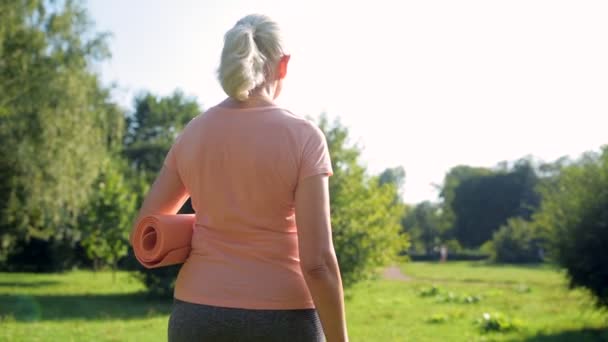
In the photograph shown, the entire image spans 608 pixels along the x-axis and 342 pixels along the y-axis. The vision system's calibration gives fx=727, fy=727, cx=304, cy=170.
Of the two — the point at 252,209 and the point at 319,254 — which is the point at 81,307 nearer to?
the point at 252,209

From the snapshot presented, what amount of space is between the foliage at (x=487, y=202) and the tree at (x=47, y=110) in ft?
231

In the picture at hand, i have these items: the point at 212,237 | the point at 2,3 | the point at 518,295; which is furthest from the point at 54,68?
the point at 212,237

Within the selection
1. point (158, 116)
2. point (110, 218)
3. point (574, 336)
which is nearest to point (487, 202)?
point (158, 116)

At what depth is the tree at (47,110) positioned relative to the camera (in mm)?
20219

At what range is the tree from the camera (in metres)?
20.2

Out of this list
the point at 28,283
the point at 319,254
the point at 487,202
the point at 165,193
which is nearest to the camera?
the point at 319,254

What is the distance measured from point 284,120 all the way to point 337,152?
19970 mm

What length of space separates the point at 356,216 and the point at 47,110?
9.43 meters

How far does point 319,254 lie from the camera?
1919 mm

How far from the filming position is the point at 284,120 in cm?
203

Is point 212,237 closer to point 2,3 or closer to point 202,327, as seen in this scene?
point 202,327

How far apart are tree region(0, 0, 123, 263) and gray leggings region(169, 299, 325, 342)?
62.0ft

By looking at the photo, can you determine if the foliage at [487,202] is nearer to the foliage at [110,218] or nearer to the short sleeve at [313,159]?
the foliage at [110,218]

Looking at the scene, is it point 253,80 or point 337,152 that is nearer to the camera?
point 253,80
